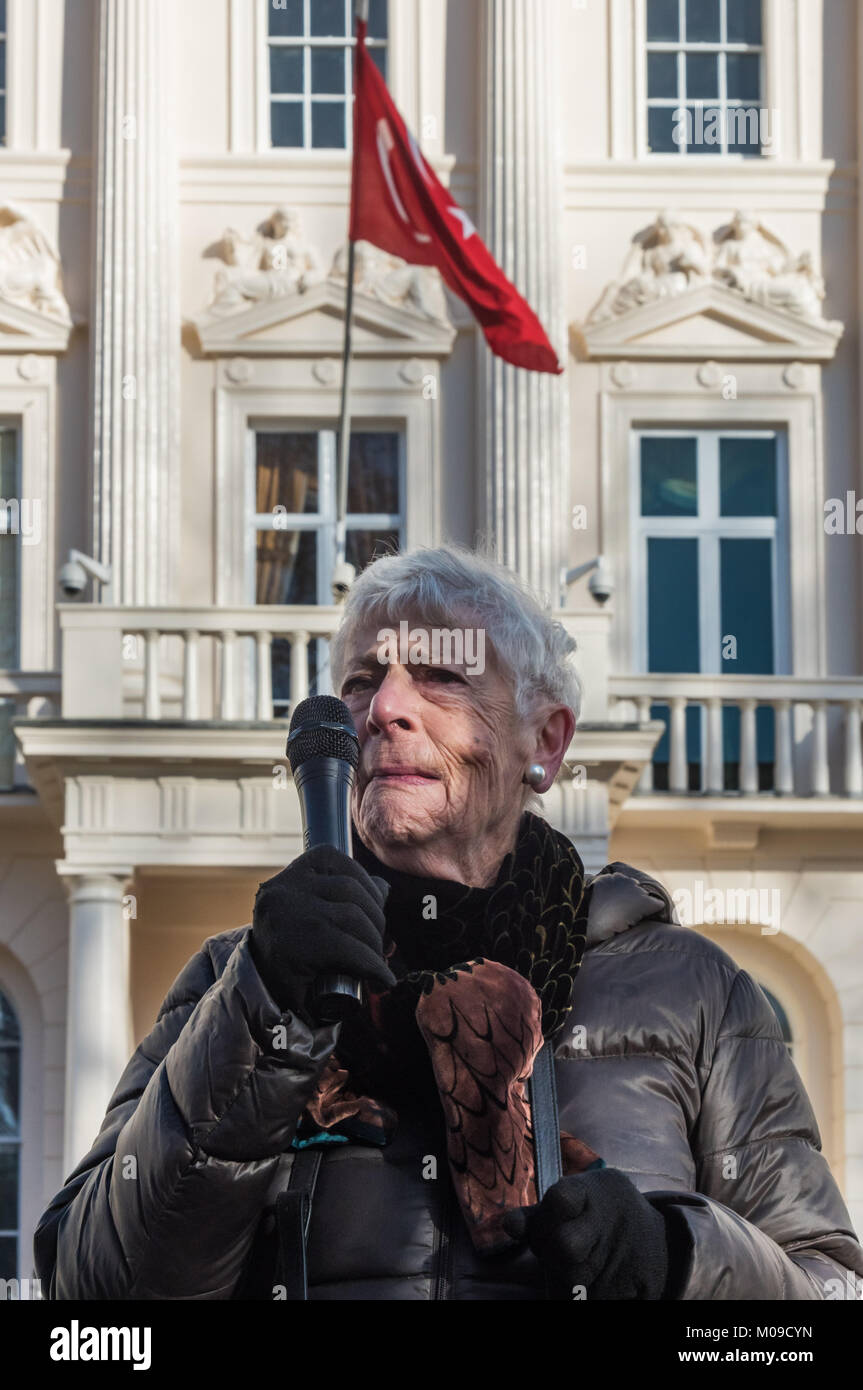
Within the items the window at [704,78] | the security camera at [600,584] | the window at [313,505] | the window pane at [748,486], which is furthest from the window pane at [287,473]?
the window at [704,78]

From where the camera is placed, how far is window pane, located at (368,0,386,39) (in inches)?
672

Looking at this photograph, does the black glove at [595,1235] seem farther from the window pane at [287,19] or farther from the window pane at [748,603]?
the window pane at [287,19]

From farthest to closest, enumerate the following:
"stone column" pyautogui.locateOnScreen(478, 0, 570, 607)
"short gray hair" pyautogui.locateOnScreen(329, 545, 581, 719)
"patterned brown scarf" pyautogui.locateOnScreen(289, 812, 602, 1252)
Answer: "stone column" pyautogui.locateOnScreen(478, 0, 570, 607), "short gray hair" pyautogui.locateOnScreen(329, 545, 581, 719), "patterned brown scarf" pyautogui.locateOnScreen(289, 812, 602, 1252)

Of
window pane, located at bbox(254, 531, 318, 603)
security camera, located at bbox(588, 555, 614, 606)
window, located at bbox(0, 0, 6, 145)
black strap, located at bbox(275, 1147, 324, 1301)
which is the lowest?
black strap, located at bbox(275, 1147, 324, 1301)

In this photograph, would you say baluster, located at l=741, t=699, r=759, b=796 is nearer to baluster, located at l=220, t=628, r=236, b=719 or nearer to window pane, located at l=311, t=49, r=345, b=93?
baluster, located at l=220, t=628, r=236, b=719

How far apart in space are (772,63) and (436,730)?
15.0 meters

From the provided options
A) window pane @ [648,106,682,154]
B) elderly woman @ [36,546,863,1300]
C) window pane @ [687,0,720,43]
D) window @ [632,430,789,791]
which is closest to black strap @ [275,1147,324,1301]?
elderly woman @ [36,546,863,1300]

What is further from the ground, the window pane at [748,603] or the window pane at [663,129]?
the window pane at [663,129]

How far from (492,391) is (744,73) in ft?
10.3

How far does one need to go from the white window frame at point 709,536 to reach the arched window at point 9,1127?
485 centimetres

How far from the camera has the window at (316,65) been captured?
1706 centimetres

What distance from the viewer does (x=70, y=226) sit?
16719 mm

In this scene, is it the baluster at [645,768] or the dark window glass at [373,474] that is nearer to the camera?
the baluster at [645,768]

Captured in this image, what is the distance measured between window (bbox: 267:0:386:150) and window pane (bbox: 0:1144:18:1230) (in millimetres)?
7244
